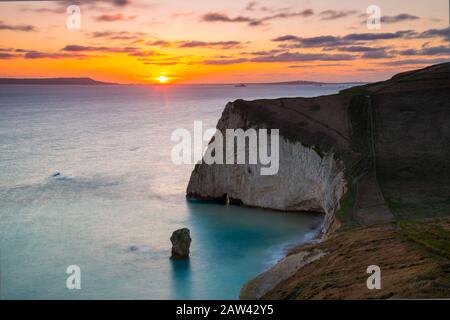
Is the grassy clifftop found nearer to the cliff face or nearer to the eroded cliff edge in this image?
the eroded cliff edge

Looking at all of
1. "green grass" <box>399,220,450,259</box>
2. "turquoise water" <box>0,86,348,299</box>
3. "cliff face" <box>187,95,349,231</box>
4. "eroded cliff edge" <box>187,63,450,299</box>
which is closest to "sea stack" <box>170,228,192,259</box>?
"turquoise water" <box>0,86,348,299</box>

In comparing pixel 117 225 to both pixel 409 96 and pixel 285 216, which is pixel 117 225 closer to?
pixel 285 216

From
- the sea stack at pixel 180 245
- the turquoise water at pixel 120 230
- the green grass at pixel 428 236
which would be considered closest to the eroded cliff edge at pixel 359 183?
the green grass at pixel 428 236

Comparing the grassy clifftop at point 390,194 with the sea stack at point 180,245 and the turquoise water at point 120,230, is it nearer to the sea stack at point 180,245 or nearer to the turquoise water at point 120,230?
the turquoise water at point 120,230

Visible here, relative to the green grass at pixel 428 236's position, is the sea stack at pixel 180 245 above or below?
below

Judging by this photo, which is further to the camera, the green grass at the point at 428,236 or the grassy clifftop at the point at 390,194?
the green grass at the point at 428,236

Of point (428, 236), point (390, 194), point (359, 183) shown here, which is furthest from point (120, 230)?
point (428, 236)

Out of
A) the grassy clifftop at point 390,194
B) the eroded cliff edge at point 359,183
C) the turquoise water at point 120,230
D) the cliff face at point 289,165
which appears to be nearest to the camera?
the grassy clifftop at point 390,194
